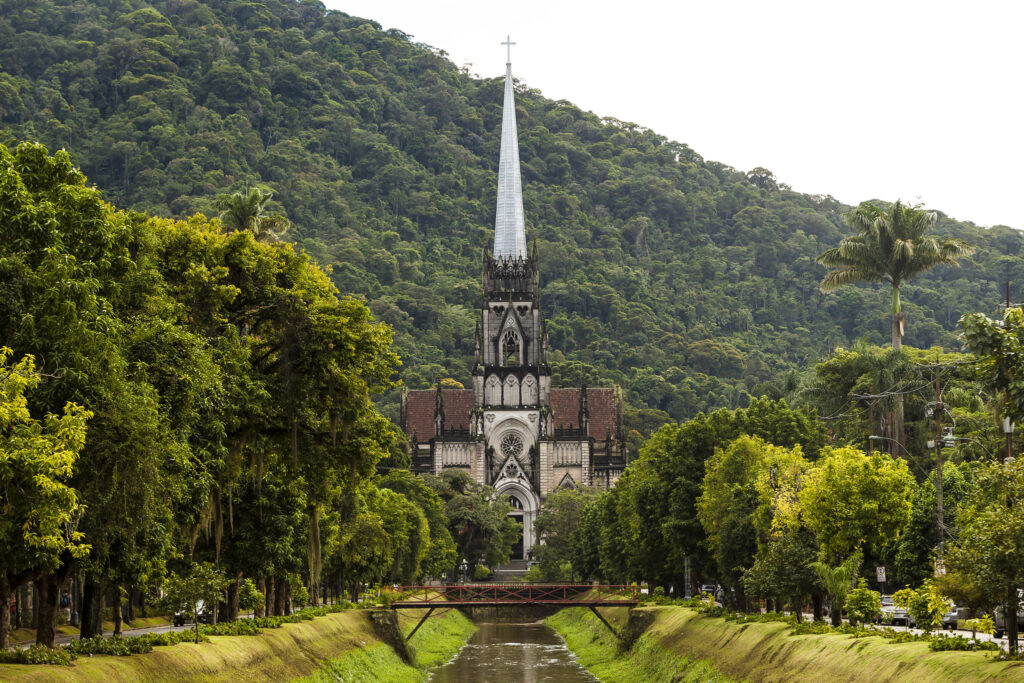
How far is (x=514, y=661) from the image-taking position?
8000cm

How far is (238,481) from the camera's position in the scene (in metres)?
47.5

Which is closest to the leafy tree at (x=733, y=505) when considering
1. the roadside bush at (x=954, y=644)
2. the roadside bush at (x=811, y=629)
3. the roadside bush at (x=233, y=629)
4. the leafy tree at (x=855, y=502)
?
the leafy tree at (x=855, y=502)

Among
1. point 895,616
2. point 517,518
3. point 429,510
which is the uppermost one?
point 429,510

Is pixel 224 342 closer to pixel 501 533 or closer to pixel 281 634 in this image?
pixel 281 634

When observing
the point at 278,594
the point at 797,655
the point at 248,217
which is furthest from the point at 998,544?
the point at 248,217

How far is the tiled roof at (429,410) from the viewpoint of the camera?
6693 inches

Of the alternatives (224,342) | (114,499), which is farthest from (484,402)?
(114,499)

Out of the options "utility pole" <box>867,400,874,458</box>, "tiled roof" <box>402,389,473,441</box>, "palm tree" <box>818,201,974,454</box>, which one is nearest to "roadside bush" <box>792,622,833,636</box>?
"palm tree" <box>818,201,974,454</box>

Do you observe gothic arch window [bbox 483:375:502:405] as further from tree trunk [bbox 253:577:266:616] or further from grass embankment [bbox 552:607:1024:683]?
tree trunk [bbox 253:577:266:616]

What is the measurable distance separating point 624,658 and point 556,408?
338 feet

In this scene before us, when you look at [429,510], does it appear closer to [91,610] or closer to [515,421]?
[515,421]

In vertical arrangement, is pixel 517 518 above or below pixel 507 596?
above

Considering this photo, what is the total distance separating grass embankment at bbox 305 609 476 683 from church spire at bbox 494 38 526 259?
64622 millimetres

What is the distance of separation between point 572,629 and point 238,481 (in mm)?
62007
